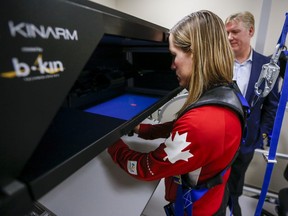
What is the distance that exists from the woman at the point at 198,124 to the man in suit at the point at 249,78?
89cm

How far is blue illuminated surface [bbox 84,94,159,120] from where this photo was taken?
0.68 meters

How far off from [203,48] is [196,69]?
0.08 m

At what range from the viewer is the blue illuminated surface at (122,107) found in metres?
0.68

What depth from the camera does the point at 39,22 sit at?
0.78 feet

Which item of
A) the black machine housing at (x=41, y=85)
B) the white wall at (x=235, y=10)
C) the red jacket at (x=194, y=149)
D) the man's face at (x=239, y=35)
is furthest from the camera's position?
the white wall at (x=235, y=10)

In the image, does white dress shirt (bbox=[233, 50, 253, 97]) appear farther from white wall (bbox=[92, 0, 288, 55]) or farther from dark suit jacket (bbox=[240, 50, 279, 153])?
white wall (bbox=[92, 0, 288, 55])

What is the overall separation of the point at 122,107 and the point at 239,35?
126 centimetres

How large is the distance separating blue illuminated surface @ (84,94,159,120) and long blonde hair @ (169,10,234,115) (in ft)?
0.77

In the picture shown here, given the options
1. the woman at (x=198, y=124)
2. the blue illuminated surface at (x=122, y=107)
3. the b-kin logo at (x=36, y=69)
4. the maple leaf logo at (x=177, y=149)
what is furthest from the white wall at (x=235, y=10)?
the b-kin logo at (x=36, y=69)

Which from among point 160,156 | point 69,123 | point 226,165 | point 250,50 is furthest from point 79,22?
point 250,50

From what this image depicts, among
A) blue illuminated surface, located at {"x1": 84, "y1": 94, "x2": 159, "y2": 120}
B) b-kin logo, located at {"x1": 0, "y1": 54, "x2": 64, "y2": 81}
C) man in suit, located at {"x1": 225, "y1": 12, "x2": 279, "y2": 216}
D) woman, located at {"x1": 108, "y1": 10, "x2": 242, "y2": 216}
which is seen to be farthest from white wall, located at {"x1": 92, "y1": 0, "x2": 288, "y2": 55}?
b-kin logo, located at {"x1": 0, "y1": 54, "x2": 64, "y2": 81}

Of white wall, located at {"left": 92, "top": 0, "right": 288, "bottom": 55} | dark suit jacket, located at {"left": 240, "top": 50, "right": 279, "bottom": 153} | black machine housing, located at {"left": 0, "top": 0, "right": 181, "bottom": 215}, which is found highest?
white wall, located at {"left": 92, "top": 0, "right": 288, "bottom": 55}

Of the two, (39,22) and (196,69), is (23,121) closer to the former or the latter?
(39,22)

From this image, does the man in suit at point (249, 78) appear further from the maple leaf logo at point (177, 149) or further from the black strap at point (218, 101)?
the maple leaf logo at point (177, 149)
